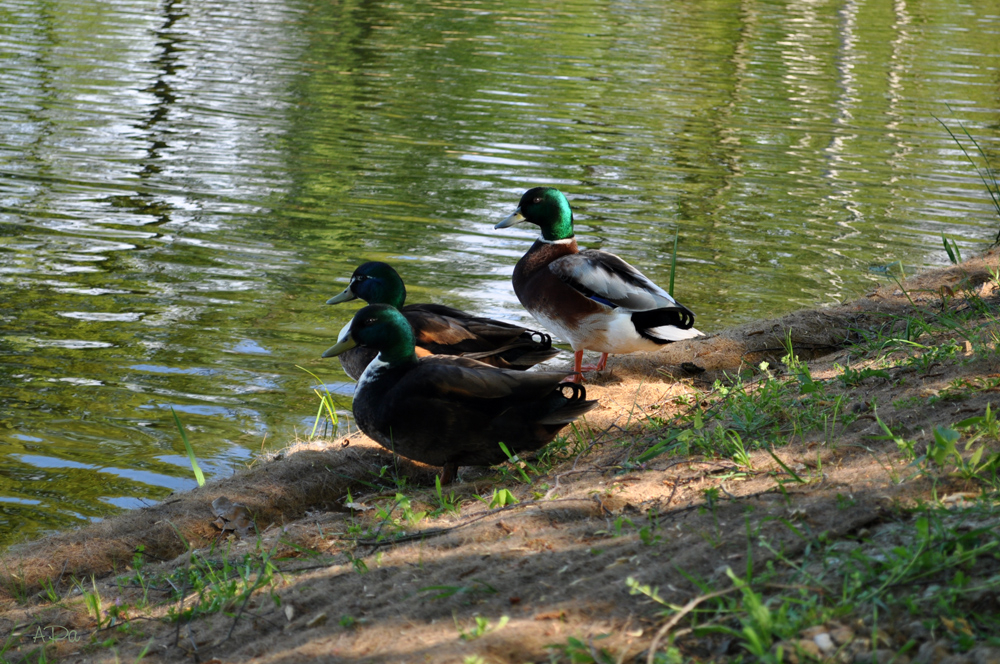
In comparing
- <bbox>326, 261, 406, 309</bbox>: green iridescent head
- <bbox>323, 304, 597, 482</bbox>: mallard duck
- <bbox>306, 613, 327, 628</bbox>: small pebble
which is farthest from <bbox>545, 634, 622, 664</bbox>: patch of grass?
<bbox>326, 261, 406, 309</bbox>: green iridescent head

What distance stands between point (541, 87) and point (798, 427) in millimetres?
14243

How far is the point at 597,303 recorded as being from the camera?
17.8 feet

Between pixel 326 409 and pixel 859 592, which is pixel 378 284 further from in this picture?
Result: pixel 859 592

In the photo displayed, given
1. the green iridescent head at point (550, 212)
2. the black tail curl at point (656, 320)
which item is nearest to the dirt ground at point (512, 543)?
the black tail curl at point (656, 320)

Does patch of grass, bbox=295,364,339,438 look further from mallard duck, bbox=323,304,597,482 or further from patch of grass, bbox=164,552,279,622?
patch of grass, bbox=164,552,279,622

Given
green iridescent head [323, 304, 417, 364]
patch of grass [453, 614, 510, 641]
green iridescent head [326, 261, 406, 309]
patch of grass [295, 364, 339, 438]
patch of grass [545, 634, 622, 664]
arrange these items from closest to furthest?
patch of grass [545, 634, 622, 664]
patch of grass [453, 614, 510, 641]
green iridescent head [323, 304, 417, 364]
patch of grass [295, 364, 339, 438]
green iridescent head [326, 261, 406, 309]

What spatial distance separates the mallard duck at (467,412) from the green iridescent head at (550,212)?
5.80 feet

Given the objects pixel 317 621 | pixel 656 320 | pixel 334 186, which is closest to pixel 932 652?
pixel 317 621

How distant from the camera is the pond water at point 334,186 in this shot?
255 inches

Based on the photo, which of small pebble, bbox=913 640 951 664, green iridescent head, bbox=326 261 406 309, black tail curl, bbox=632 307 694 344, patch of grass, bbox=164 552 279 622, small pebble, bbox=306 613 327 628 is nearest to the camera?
small pebble, bbox=913 640 951 664

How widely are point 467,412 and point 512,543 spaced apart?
3.89 feet

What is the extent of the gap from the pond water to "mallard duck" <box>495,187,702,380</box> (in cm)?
164

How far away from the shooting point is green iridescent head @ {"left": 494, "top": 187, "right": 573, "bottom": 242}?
6.03 metres

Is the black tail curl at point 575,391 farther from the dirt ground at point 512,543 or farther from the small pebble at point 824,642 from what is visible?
the small pebble at point 824,642
